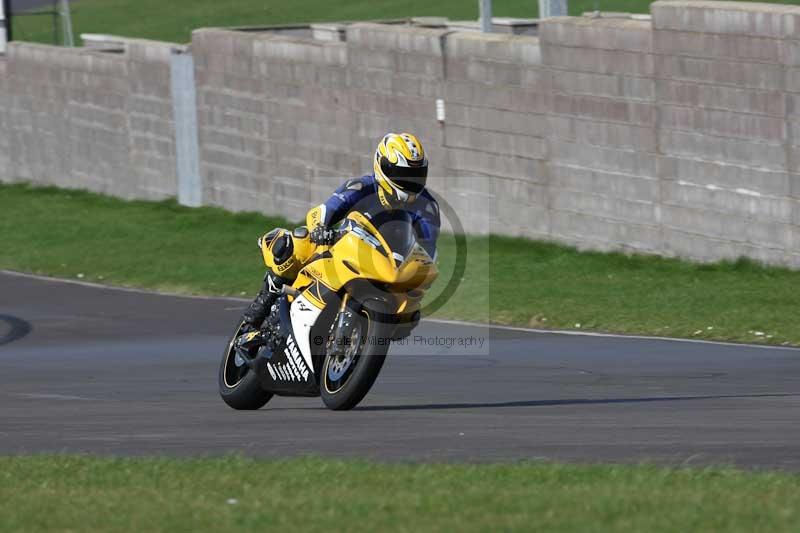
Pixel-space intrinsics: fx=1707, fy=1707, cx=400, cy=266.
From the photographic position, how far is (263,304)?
36.2 feet

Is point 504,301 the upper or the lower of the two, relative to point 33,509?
lower

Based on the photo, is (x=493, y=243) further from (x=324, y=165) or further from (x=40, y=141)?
(x=40, y=141)

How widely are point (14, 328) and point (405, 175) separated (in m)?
9.16

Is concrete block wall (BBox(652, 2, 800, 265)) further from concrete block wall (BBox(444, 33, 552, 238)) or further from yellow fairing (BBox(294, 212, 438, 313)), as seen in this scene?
yellow fairing (BBox(294, 212, 438, 313))

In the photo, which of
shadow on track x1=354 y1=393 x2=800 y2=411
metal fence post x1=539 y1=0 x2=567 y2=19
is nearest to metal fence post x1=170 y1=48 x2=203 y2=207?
metal fence post x1=539 y1=0 x2=567 y2=19

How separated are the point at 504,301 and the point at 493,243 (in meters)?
4.31

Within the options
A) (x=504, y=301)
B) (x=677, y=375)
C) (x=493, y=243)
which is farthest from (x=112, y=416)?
(x=493, y=243)

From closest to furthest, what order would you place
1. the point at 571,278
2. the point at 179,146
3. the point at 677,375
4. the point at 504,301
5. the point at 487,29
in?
the point at 677,375
the point at 504,301
the point at 571,278
the point at 487,29
the point at 179,146

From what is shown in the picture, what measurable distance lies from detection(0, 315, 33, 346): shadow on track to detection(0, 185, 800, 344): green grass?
2558 millimetres

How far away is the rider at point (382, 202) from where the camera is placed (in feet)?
33.2

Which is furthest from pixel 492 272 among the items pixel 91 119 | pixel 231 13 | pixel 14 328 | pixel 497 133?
pixel 231 13

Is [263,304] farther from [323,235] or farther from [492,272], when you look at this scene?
[492,272]

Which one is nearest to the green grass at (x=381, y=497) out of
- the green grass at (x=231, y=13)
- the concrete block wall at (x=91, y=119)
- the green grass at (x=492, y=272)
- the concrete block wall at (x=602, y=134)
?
the green grass at (x=492, y=272)

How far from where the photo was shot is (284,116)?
26.8 metres
